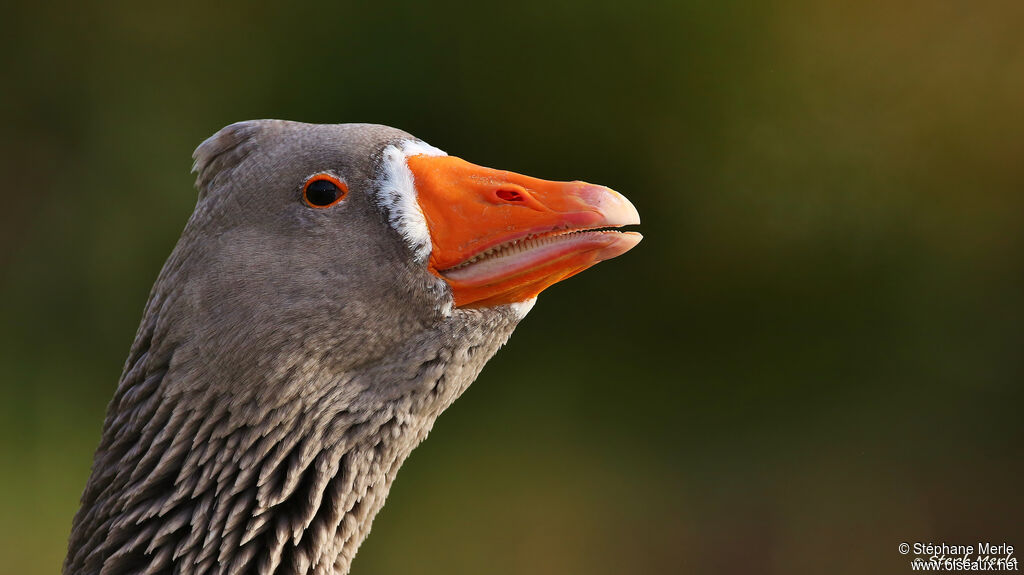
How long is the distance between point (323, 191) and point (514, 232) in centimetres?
57

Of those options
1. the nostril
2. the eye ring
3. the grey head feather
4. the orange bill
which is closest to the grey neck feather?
the grey head feather

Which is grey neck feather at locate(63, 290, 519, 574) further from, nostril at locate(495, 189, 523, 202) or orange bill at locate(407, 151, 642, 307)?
nostril at locate(495, 189, 523, 202)

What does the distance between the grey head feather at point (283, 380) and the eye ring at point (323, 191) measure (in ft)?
0.07

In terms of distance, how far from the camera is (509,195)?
254 cm

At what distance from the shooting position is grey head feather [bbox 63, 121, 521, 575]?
2463 mm

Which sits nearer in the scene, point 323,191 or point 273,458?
point 273,458

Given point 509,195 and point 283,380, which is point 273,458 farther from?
point 509,195

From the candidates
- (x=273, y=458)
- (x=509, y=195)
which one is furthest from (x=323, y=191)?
(x=273, y=458)

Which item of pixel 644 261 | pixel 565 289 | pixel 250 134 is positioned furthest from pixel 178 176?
pixel 250 134

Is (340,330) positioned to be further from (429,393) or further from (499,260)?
(499,260)

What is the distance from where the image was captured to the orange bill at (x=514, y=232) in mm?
2445

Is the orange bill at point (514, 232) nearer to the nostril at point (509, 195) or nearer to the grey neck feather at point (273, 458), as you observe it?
the nostril at point (509, 195)

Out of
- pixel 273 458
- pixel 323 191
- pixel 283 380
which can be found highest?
pixel 323 191

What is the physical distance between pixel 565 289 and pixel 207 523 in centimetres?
452
